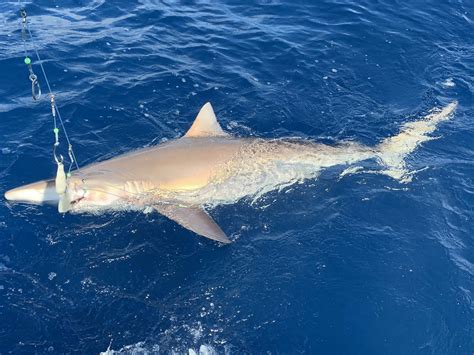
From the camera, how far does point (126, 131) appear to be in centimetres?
1046

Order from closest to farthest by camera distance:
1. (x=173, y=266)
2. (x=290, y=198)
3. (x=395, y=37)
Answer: (x=173, y=266)
(x=290, y=198)
(x=395, y=37)

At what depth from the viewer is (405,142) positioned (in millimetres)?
10492

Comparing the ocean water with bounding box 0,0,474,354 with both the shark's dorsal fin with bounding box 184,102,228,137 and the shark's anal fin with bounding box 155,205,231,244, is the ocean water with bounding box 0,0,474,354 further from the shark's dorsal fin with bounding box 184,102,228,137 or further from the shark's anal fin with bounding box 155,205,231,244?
the shark's dorsal fin with bounding box 184,102,228,137

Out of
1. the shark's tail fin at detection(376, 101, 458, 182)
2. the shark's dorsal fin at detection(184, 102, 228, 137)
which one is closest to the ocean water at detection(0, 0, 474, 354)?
the shark's tail fin at detection(376, 101, 458, 182)

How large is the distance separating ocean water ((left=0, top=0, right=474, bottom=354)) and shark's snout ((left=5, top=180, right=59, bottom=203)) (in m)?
0.29

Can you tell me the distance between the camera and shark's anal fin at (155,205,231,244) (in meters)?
7.63

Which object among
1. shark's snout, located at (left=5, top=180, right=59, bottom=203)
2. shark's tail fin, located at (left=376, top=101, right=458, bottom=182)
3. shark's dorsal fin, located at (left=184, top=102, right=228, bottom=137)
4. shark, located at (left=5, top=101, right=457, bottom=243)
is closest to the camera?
shark's snout, located at (left=5, top=180, right=59, bottom=203)

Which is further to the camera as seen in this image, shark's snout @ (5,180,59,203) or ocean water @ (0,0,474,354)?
shark's snout @ (5,180,59,203)

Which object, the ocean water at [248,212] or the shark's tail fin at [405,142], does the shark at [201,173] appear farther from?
the ocean water at [248,212]

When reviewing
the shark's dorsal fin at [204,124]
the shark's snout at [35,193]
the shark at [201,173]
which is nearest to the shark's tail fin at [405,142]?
the shark at [201,173]

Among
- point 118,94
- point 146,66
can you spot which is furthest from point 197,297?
point 146,66

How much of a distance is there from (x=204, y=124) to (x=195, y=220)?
7.39 feet

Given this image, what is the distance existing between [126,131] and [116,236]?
3124mm

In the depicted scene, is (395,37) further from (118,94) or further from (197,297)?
(197,297)
